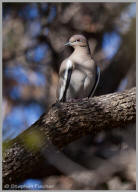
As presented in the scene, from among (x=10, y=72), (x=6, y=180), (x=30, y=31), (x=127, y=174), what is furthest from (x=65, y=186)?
(x=30, y=31)

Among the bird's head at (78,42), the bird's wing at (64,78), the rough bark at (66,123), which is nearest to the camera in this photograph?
the rough bark at (66,123)

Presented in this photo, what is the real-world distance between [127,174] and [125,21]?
7.07 ft

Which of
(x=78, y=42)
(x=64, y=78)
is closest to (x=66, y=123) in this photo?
(x=64, y=78)

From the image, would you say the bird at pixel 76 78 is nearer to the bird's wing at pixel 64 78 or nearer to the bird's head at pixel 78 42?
the bird's wing at pixel 64 78

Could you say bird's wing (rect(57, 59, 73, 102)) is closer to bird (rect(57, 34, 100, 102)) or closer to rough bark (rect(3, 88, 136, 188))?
bird (rect(57, 34, 100, 102))

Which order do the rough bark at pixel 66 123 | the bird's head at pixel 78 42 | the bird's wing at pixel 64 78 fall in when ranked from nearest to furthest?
the rough bark at pixel 66 123, the bird's wing at pixel 64 78, the bird's head at pixel 78 42

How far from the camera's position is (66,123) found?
162 inches

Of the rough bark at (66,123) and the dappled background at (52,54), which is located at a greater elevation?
the dappled background at (52,54)

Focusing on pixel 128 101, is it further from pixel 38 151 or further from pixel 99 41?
pixel 99 41

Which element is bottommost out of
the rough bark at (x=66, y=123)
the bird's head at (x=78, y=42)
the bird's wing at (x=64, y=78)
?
the rough bark at (x=66, y=123)

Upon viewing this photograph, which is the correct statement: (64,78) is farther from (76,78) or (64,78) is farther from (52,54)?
(52,54)

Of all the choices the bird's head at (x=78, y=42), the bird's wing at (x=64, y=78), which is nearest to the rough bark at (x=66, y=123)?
the bird's wing at (x=64, y=78)

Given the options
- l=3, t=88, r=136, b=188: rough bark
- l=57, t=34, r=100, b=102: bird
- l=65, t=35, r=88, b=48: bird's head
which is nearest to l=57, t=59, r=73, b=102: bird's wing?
l=57, t=34, r=100, b=102: bird

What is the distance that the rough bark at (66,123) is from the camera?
4082 mm
